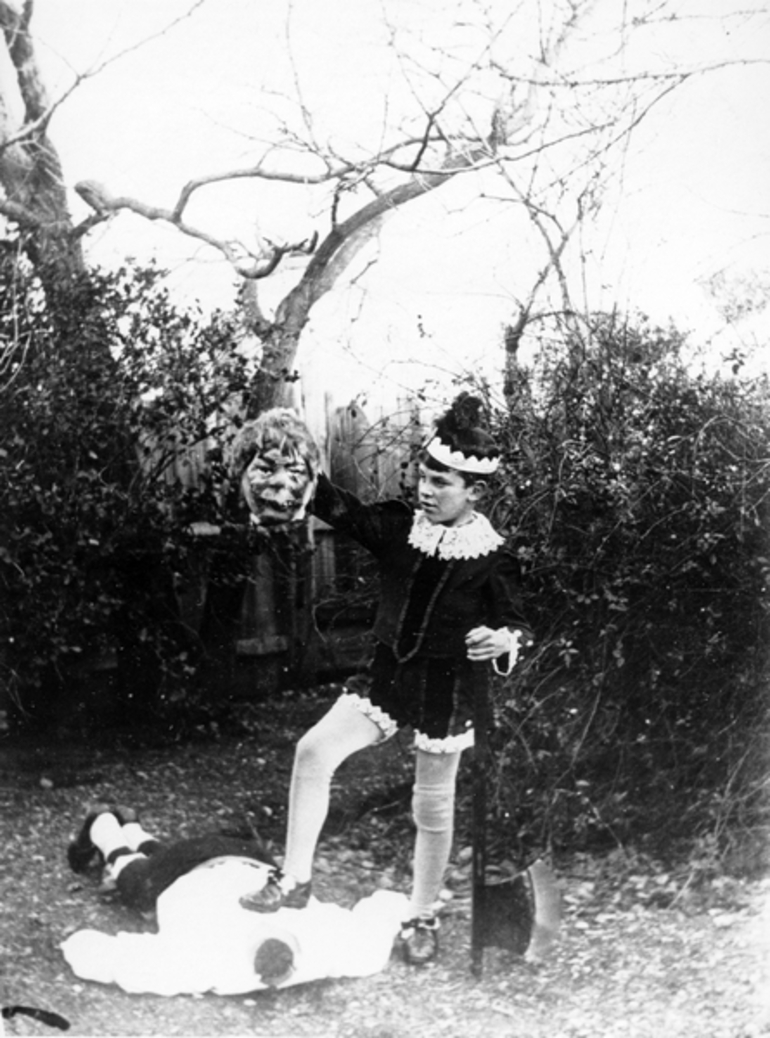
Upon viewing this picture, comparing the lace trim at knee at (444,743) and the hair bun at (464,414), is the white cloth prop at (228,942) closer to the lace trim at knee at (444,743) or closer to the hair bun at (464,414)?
the lace trim at knee at (444,743)

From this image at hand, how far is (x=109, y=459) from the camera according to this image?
2572 millimetres

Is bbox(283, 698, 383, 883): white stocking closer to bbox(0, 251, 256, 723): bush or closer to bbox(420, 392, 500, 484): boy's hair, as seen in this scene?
bbox(0, 251, 256, 723): bush

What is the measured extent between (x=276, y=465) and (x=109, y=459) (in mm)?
431

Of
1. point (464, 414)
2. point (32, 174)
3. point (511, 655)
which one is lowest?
point (511, 655)

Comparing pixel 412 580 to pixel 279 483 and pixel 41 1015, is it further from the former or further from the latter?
pixel 41 1015

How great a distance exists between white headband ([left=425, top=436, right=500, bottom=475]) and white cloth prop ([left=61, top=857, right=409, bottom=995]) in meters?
0.94

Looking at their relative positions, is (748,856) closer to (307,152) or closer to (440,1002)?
(440,1002)

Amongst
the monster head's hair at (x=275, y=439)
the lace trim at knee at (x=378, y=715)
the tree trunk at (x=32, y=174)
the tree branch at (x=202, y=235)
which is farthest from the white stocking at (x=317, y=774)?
the tree trunk at (x=32, y=174)

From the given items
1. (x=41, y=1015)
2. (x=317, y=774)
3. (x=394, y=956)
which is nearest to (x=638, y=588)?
(x=317, y=774)

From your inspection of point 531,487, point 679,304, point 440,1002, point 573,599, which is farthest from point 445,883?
point 679,304

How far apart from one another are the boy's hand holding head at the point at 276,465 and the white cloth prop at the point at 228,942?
796mm

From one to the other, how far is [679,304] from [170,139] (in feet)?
3.96

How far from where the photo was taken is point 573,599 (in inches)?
101

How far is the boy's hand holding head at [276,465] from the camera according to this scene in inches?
95.0
